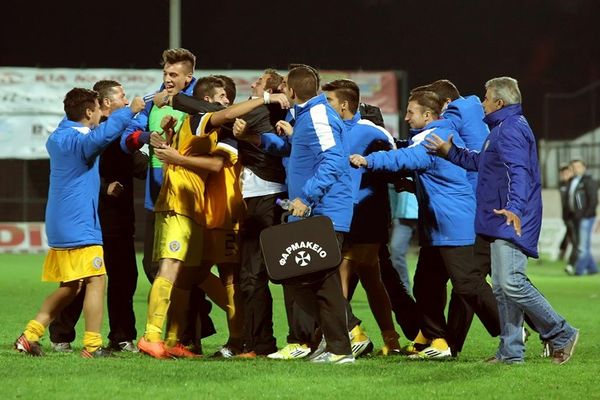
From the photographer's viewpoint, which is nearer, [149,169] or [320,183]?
[320,183]

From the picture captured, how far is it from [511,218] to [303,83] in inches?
65.4

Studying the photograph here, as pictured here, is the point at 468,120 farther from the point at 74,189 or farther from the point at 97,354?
the point at 97,354

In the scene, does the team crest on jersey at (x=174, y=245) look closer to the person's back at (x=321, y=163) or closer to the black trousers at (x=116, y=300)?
the person's back at (x=321, y=163)

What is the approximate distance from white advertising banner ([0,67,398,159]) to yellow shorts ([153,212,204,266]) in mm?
20394

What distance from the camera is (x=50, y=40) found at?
41.7m

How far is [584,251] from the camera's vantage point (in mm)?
23406

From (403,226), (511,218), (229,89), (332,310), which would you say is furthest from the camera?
(403,226)

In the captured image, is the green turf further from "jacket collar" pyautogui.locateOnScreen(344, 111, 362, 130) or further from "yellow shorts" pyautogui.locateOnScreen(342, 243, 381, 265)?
"jacket collar" pyautogui.locateOnScreen(344, 111, 362, 130)

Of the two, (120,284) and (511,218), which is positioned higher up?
(511,218)

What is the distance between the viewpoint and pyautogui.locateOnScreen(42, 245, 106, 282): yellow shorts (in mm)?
10016

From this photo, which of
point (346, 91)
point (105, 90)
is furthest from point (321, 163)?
point (105, 90)

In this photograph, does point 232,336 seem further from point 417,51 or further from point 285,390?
A: point 417,51

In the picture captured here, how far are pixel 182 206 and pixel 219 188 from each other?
0.37 metres

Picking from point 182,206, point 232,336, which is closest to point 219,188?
point 182,206
